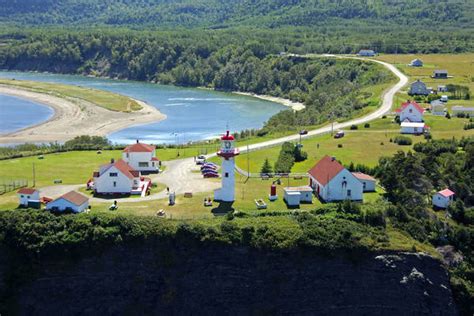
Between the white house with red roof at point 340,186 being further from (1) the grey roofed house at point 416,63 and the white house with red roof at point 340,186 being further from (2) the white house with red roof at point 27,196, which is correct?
(1) the grey roofed house at point 416,63

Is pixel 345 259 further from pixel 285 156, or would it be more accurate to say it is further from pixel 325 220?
pixel 285 156

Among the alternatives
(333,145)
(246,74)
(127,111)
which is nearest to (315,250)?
(333,145)

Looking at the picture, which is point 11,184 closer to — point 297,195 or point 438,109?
point 297,195

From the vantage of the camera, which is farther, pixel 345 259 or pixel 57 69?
pixel 57 69

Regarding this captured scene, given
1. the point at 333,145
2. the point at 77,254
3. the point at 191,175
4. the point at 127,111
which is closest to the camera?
the point at 77,254

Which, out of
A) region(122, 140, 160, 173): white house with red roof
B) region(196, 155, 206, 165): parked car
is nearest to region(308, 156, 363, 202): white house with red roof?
region(196, 155, 206, 165): parked car

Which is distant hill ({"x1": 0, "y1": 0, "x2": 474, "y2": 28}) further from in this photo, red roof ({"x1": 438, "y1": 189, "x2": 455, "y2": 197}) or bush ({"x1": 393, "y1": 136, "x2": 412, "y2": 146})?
red roof ({"x1": 438, "y1": 189, "x2": 455, "y2": 197})
